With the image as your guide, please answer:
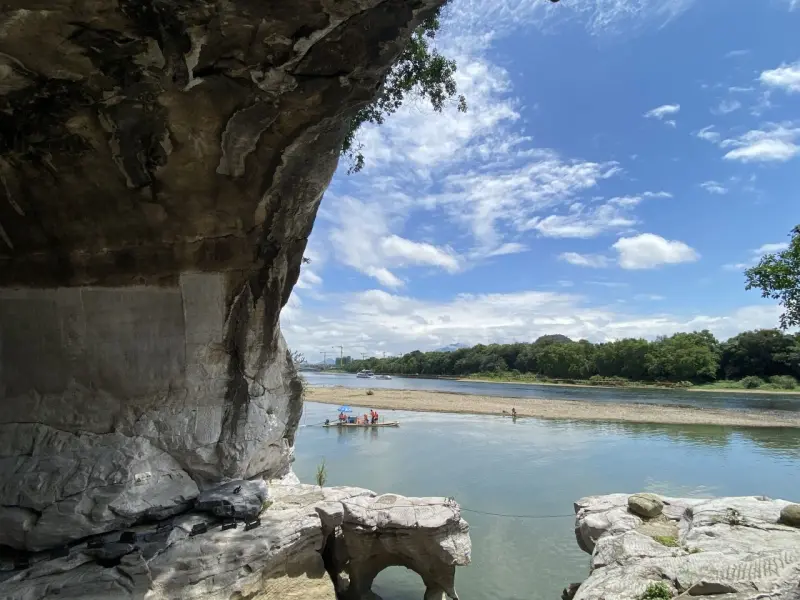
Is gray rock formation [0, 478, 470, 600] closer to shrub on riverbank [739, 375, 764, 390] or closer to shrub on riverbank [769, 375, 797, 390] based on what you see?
shrub on riverbank [769, 375, 797, 390]

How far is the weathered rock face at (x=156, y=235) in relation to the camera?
5.40 m

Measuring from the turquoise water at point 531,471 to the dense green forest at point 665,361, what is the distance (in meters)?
23.1

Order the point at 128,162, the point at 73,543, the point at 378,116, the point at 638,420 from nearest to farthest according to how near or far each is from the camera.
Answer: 1. the point at 73,543
2. the point at 128,162
3. the point at 378,116
4. the point at 638,420

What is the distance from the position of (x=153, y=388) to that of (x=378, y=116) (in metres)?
6.74

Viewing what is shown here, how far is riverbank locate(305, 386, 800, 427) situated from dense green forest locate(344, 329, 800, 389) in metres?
11.5

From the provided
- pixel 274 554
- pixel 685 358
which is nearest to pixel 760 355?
pixel 685 358

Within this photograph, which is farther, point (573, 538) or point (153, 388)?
point (573, 538)

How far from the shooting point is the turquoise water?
420 inches

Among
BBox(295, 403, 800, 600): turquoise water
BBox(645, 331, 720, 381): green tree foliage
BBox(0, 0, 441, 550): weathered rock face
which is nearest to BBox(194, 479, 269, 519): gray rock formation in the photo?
BBox(0, 0, 441, 550): weathered rock face

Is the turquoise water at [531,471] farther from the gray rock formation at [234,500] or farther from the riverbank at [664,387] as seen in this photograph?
the riverbank at [664,387]

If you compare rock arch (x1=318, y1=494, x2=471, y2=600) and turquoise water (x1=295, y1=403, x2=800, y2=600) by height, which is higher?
rock arch (x1=318, y1=494, x2=471, y2=600)

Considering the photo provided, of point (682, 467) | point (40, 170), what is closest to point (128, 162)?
point (40, 170)

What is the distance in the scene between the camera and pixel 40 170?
7.02m

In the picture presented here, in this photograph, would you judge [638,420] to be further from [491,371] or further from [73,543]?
[491,371]
